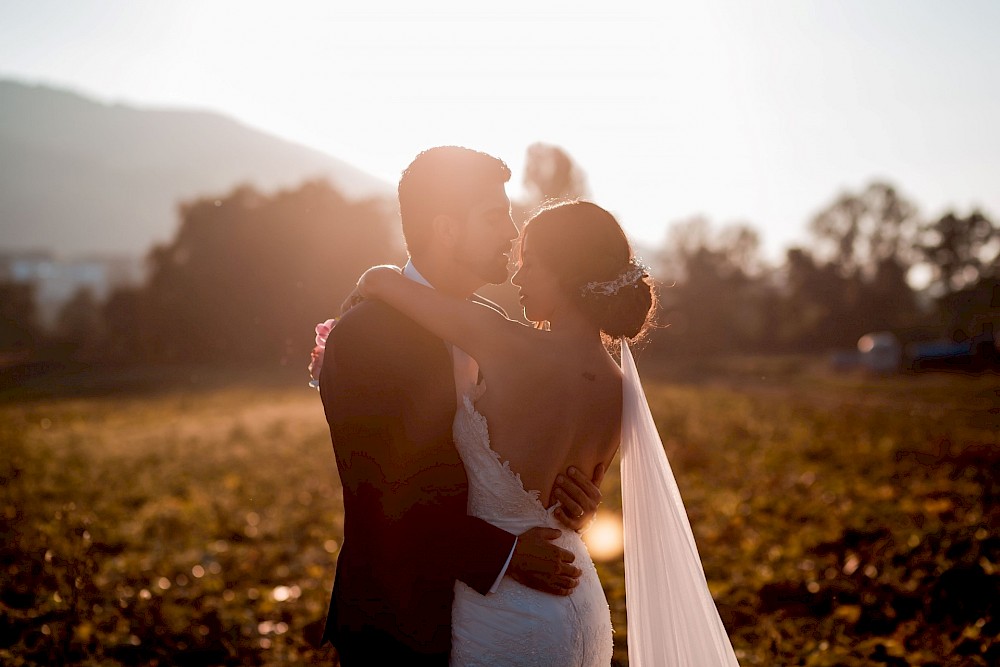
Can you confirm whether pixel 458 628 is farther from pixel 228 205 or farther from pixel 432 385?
pixel 228 205

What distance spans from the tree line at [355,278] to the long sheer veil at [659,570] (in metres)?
10.6

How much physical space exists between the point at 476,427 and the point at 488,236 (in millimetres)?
831

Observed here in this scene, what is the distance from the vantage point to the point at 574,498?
300cm

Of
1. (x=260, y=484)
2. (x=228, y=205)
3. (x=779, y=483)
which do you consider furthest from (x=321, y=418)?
(x=228, y=205)

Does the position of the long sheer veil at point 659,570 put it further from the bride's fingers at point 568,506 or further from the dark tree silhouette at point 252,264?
the dark tree silhouette at point 252,264

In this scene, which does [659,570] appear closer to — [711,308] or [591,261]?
[591,261]

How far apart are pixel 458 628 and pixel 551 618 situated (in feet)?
1.21

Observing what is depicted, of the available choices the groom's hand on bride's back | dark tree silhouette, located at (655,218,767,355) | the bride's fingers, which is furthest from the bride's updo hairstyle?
dark tree silhouette, located at (655,218,767,355)

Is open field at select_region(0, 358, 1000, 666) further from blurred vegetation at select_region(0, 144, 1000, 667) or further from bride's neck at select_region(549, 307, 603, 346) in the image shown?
bride's neck at select_region(549, 307, 603, 346)

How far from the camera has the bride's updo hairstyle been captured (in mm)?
3084

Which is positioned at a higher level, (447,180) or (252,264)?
(447,180)

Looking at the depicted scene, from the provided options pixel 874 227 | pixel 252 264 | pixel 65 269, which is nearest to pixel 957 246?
pixel 874 227

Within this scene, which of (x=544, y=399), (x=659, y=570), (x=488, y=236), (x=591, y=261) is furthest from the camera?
(x=659, y=570)

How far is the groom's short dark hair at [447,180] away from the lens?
10.4 feet
